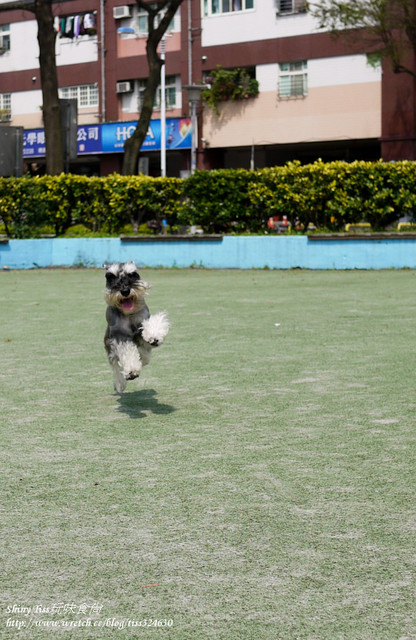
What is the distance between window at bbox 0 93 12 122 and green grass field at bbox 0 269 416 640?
1740 inches

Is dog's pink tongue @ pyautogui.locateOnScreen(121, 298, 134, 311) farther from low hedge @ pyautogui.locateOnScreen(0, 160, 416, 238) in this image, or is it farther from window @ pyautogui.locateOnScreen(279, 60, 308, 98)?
window @ pyautogui.locateOnScreen(279, 60, 308, 98)

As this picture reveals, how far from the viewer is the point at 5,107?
53719 mm

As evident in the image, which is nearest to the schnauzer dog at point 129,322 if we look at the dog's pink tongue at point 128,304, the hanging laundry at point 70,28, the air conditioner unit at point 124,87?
the dog's pink tongue at point 128,304

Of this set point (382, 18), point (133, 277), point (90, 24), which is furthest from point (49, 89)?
point (133, 277)

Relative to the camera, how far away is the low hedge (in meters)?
22.9

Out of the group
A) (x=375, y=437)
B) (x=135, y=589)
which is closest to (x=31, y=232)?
(x=375, y=437)

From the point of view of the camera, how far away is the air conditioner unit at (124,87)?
1892 inches

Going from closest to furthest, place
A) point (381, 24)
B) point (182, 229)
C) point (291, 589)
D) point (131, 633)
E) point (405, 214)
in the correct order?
point (131, 633) → point (291, 589) → point (405, 214) → point (182, 229) → point (381, 24)

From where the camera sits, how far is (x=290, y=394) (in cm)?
795

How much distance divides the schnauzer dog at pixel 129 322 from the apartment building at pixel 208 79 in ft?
112

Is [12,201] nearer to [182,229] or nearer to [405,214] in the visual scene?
[182,229]

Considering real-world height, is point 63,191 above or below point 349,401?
above

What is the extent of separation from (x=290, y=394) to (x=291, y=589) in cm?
425

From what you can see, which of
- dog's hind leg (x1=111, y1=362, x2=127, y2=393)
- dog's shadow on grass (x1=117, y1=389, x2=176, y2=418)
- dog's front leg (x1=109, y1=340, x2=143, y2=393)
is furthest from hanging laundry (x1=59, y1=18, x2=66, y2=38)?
dog's front leg (x1=109, y1=340, x2=143, y2=393)
